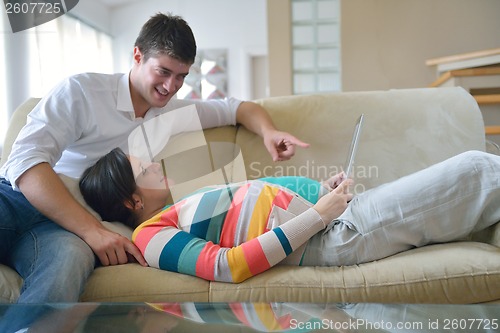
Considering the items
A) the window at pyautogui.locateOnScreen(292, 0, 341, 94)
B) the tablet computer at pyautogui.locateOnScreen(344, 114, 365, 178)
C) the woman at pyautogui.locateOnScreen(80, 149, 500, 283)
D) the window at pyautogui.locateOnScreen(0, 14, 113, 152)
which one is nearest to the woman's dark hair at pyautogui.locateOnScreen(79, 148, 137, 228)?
the woman at pyautogui.locateOnScreen(80, 149, 500, 283)

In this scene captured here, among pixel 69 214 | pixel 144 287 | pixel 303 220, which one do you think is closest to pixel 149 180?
pixel 69 214

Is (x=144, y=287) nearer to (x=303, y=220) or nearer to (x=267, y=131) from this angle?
(x=303, y=220)

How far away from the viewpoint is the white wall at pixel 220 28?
7492mm

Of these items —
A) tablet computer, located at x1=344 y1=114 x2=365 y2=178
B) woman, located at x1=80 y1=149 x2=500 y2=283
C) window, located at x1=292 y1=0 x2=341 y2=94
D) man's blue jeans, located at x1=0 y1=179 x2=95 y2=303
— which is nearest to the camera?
man's blue jeans, located at x1=0 y1=179 x2=95 y2=303

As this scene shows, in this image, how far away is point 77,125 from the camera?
1635mm

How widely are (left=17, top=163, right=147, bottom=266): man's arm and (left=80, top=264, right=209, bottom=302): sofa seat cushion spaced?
2.7 inches

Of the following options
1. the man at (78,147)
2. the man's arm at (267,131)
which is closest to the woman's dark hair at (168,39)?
the man at (78,147)

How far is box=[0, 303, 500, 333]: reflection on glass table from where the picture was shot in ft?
2.78

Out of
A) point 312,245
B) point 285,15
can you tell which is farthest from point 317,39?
point 312,245

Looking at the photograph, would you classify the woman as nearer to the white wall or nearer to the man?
the man

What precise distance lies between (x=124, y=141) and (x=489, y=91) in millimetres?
2788

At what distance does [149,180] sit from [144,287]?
35cm

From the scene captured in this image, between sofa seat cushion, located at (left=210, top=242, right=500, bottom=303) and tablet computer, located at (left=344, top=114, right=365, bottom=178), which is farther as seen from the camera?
tablet computer, located at (left=344, top=114, right=365, bottom=178)

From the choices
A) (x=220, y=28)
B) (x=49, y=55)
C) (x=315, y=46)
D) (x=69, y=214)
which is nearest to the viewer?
(x=69, y=214)
